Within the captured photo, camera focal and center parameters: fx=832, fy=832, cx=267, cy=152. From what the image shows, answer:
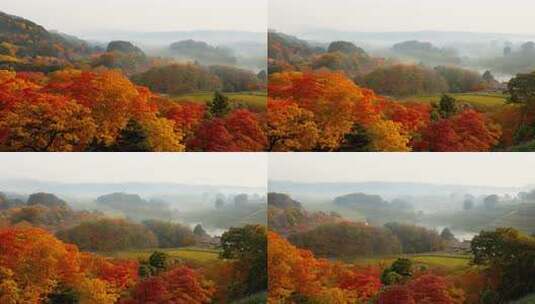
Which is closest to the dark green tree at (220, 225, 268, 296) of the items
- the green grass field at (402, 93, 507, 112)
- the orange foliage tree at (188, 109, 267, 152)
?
the orange foliage tree at (188, 109, 267, 152)

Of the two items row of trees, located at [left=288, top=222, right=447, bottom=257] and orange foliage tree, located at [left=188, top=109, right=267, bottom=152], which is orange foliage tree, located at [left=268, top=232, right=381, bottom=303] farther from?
orange foliage tree, located at [left=188, top=109, right=267, bottom=152]

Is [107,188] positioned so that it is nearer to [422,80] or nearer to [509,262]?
[422,80]

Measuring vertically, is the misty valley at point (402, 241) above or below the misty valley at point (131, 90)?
below

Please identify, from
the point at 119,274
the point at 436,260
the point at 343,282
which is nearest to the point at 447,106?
the point at 436,260

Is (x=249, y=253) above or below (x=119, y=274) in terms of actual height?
above

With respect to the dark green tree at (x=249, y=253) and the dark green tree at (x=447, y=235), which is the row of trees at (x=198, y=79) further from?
the dark green tree at (x=447, y=235)

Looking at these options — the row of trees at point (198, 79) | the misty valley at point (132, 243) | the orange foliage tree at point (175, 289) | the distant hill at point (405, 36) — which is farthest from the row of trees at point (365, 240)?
→ the distant hill at point (405, 36)
